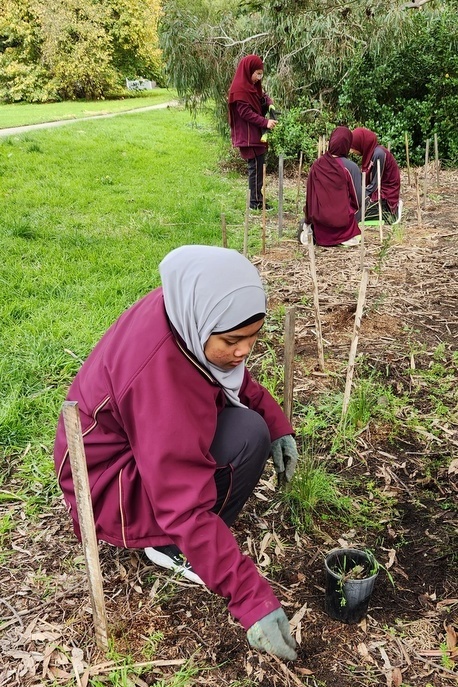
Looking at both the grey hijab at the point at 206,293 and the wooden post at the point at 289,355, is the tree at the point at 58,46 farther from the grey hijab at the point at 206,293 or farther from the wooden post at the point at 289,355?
the grey hijab at the point at 206,293

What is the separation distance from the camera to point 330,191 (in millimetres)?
5645

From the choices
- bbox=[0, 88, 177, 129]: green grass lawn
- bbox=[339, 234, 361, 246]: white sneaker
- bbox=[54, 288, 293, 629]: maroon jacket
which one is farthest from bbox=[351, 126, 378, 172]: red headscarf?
bbox=[0, 88, 177, 129]: green grass lawn

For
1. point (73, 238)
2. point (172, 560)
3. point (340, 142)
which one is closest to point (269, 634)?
point (172, 560)

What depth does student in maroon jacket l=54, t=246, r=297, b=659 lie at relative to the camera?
4.83 feet

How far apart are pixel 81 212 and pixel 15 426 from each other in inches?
164

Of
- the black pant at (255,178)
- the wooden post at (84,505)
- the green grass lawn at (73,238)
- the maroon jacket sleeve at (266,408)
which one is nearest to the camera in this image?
the wooden post at (84,505)

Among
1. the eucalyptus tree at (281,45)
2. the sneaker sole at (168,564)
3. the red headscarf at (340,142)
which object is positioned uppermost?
the eucalyptus tree at (281,45)

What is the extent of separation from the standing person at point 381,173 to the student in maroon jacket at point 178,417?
491cm

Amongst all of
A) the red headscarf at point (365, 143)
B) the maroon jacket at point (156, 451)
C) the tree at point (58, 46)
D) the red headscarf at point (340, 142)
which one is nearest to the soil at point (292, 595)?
the maroon jacket at point (156, 451)

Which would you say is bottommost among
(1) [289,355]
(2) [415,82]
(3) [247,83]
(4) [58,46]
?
(1) [289,355]

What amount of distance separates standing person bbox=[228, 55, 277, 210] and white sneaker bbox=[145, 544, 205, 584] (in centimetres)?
549

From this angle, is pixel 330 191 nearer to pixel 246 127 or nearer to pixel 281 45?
pixel 246 127

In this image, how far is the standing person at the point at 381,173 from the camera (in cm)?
617

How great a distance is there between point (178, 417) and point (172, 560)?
784 mm
